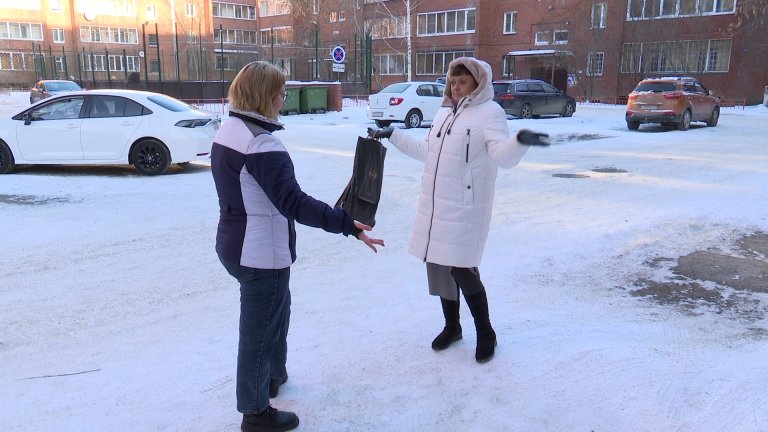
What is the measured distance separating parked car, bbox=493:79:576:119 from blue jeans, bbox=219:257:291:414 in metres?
21.0

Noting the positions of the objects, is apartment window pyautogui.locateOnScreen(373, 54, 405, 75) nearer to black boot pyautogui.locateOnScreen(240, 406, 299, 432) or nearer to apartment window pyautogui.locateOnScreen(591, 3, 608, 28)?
apartment window pyautogui.locateOnScreen(591, 3, 608, 28)

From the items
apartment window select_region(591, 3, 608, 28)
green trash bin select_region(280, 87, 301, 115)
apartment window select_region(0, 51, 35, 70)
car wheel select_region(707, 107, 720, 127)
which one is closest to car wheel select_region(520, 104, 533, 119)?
car wheel select_region(707, 107, 720, 127)

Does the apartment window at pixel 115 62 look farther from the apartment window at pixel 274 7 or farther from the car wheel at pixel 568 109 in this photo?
the car wheel at pixel 568 109

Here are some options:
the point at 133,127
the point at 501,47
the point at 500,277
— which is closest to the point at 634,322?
the point at 500,277

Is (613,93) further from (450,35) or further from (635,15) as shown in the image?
(450,35)

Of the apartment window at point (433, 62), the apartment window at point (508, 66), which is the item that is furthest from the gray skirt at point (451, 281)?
the apartment window at point (433, 62)

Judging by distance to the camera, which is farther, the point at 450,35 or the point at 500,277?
the point at 450,35

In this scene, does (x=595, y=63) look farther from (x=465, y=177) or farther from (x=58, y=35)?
(x=58, y=35)

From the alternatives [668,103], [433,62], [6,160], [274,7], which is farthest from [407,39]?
[6,160]

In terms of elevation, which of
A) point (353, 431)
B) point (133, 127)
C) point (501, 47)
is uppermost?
point (501, 47)

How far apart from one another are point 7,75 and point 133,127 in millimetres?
51871

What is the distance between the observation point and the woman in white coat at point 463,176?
10.7 feet

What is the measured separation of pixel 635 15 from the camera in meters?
35.9

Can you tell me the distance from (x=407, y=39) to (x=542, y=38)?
10.9 m
